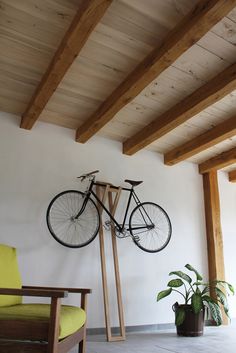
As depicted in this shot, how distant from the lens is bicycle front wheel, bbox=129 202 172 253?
3.95 m

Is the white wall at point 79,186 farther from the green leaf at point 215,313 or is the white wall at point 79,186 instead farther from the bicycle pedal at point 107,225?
the green leaf at point 215,313

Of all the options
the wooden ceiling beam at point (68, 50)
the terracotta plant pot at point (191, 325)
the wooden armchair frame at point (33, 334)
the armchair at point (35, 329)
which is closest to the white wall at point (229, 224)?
the terracotta plant pot at point (191, 325)

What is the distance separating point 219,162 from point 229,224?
102cm

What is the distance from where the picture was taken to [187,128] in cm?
381

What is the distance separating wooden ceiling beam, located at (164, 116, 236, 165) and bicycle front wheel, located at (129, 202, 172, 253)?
0.73m

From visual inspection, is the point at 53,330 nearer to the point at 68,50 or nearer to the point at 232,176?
the point at 68,50

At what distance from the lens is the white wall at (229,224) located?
15.0 ft

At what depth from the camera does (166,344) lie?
9.95 ft

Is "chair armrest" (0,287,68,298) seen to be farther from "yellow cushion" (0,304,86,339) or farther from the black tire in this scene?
the black tire

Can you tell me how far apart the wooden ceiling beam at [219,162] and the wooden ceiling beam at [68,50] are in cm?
255

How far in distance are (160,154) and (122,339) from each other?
2406 millimetres

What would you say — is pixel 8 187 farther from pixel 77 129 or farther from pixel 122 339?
pixel 122 339

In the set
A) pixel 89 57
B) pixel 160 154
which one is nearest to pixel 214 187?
pixel 160 154

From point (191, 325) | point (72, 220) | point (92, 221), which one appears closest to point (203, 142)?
point (92, 221)
